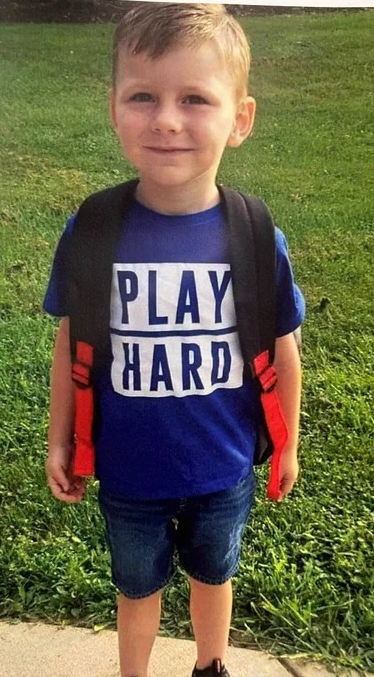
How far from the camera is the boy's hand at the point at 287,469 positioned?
1.96m

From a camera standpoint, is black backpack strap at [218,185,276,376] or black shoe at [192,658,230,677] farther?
black shoe at [192,658,230,677]

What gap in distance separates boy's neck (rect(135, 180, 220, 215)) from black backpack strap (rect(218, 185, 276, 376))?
3 centimetres

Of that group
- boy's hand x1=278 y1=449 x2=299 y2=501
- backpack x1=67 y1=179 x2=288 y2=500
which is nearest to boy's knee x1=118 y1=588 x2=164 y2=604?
boy's hand x1=278 y1=449 x2=299 y2=501

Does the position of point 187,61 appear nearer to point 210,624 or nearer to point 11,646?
point 210,624

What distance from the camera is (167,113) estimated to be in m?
1.55

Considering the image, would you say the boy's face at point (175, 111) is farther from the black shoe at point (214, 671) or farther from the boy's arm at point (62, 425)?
the black shoe at point (214, 671)

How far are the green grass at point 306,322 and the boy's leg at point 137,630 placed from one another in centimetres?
26

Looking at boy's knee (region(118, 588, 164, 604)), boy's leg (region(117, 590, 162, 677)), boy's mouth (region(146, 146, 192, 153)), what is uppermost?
boy's mouth (region(146, 146, 192, 153))

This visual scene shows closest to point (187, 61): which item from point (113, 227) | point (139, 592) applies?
point (113, 227)

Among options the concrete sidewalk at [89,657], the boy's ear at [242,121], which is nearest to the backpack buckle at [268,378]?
the boy's ear at [242,121]

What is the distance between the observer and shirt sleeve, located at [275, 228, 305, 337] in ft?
5.69

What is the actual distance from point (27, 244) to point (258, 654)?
1.28 m

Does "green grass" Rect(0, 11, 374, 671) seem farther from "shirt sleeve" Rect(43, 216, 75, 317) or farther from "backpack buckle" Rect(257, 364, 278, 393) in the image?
"backpack buckle" Rect(257, 364, 278, 393)

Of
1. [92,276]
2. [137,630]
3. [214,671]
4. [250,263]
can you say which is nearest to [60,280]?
[92,276]
